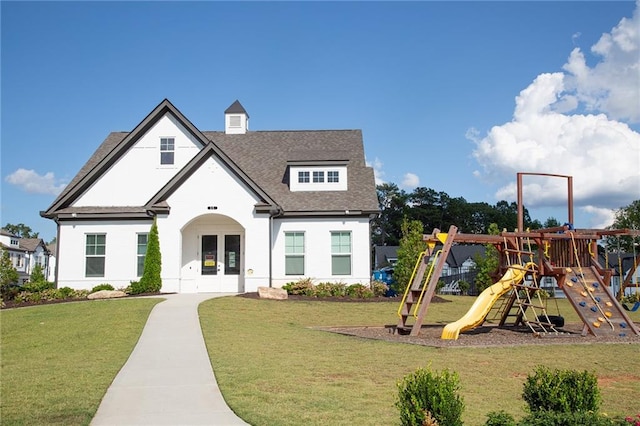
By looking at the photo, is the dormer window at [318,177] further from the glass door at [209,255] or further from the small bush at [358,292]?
the small bush at [358,292]

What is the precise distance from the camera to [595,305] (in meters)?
15.3

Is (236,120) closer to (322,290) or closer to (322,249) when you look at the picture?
(322,249)

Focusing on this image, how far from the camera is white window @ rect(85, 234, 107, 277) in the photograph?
25.2 metres

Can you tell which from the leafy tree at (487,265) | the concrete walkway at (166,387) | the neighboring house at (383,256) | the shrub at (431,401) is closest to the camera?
the shrub at (431,401)

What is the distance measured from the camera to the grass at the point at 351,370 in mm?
7508

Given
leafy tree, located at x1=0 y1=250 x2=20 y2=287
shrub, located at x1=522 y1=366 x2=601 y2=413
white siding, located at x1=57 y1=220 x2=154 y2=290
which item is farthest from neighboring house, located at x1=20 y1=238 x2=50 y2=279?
shrub, located at x1=522 y1=366 x2=601 y2=413

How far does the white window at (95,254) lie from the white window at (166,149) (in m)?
4.42

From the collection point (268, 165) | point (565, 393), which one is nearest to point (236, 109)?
point (268, 165)

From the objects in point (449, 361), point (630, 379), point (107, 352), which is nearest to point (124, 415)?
point (107, 352)

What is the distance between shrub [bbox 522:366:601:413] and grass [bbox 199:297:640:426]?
42.5 inches

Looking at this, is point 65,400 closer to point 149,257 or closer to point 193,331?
point 193,331

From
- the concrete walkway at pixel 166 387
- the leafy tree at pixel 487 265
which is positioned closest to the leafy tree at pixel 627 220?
the leafy tree at pixel 487 265

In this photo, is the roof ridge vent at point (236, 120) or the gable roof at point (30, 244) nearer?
the roof ridge vent at point (236, 120)

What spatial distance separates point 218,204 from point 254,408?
17.1 meters
